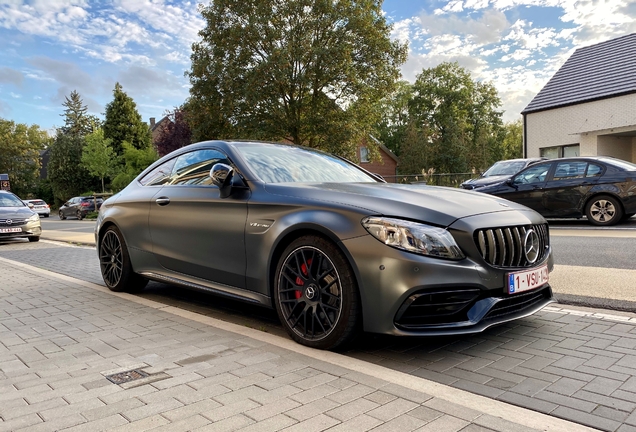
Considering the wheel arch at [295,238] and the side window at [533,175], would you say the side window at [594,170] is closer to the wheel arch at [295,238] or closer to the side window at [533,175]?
the side window at [533,175]

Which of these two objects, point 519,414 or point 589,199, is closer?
point 519,414

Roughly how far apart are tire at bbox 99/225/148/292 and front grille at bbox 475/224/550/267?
3904mm

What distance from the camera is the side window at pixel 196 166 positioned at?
464 centimetres

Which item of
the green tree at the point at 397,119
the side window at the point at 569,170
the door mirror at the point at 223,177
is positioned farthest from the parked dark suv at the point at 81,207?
the green tree at the point at 397,119

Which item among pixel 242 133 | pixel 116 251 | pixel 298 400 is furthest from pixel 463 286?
pixel 242 133

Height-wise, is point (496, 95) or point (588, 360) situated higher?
Answer: point (496, 95)

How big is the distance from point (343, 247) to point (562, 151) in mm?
23041

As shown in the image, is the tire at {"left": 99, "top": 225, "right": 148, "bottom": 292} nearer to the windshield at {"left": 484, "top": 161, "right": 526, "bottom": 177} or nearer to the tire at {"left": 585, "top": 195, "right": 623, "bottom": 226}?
the tire at {"left": 585, "top": 195, "right": 623, "bottom": 226}

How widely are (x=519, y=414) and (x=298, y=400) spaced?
1.10 meters

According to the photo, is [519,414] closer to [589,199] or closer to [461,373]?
[461,373]

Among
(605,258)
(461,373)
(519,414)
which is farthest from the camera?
(605,258)

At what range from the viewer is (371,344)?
12.2ft

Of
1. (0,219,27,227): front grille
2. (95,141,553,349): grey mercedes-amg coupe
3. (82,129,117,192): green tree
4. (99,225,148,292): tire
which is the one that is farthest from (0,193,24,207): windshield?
(82,129,117,192): green tree

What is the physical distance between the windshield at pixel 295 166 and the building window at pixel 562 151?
2075 cm
